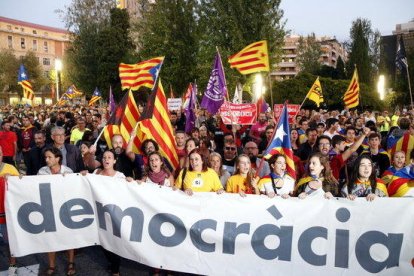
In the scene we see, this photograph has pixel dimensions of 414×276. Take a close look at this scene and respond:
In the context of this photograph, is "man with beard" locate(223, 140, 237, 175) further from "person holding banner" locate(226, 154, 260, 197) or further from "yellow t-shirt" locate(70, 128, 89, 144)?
"yellow t-shirt" locate(70, 128, 89, 144)

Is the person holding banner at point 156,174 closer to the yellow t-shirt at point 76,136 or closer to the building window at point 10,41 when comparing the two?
the yellow t-shirt at point 76,136

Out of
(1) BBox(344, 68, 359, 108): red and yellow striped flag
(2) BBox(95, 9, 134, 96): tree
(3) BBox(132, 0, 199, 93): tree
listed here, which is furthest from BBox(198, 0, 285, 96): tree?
(2) BBox(95, 9, 134, 96): tree

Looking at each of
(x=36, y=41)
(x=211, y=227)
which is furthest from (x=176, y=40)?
(x=36, y=41)

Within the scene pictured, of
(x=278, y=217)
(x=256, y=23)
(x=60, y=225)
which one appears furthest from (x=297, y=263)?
(x=256, y=23)

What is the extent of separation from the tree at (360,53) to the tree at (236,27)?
21.8 metres

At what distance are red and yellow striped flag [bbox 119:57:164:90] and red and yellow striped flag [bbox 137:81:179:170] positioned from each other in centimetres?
170

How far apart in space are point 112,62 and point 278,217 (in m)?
41.1

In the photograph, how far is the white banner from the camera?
158 inches

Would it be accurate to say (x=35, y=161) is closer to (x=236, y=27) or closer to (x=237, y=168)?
(x=237, y=168)

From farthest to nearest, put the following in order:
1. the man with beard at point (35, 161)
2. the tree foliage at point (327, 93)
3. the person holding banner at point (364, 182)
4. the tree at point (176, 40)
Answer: the tree foliage at point (327, 93), the tree at point (176, 40), the man with beard at point (35, 161), the person holding banner at point (364, 182)

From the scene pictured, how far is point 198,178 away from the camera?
495 cm

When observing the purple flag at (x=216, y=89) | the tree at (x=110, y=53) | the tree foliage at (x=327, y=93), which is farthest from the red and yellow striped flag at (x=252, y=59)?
the tree at (x=110, y=53)

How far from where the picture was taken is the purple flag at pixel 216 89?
27.3 feet

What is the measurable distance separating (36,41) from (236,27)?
7979 centimetres
